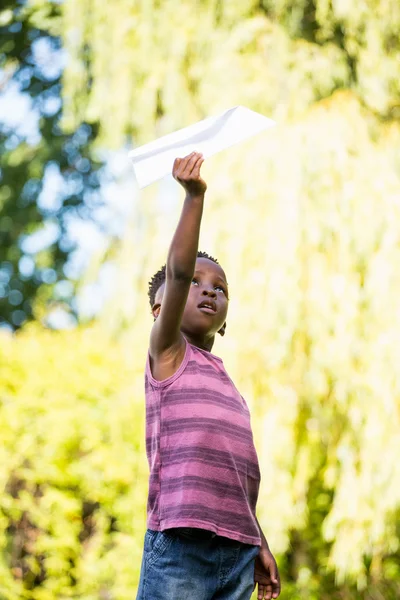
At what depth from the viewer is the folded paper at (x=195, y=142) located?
163 centimetres

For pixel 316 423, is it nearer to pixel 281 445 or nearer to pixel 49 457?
pixel 281 445

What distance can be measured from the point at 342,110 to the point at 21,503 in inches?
108

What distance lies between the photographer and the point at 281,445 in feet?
13.8

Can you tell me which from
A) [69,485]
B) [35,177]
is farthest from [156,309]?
[35,177]

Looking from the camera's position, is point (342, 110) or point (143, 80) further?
point (143, 80)

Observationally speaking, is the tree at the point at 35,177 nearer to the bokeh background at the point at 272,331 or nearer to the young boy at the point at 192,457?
the bokeh background at the point at 272,331

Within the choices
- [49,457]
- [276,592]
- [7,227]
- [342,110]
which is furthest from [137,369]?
[7,227]

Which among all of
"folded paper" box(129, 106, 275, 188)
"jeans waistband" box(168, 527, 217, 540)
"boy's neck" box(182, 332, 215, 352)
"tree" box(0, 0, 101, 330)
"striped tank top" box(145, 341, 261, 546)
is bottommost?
"jeans waistband" box(168, 527, 217, 540)

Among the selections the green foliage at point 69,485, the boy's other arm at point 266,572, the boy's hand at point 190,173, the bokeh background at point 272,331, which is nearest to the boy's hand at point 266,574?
the boy's other arm at point 266,572

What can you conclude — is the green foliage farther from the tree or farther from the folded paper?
the tree

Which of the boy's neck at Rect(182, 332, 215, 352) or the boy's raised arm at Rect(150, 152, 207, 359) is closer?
the boy's raised arm at Rect(150, 152, 207, 359)

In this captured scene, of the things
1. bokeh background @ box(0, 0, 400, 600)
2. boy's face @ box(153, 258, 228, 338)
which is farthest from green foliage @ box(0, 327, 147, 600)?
boy's face @ box(153, 258, 228, 338)

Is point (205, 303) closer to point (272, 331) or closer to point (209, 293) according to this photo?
point (209, 293)

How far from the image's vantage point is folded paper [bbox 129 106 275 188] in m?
1.63
